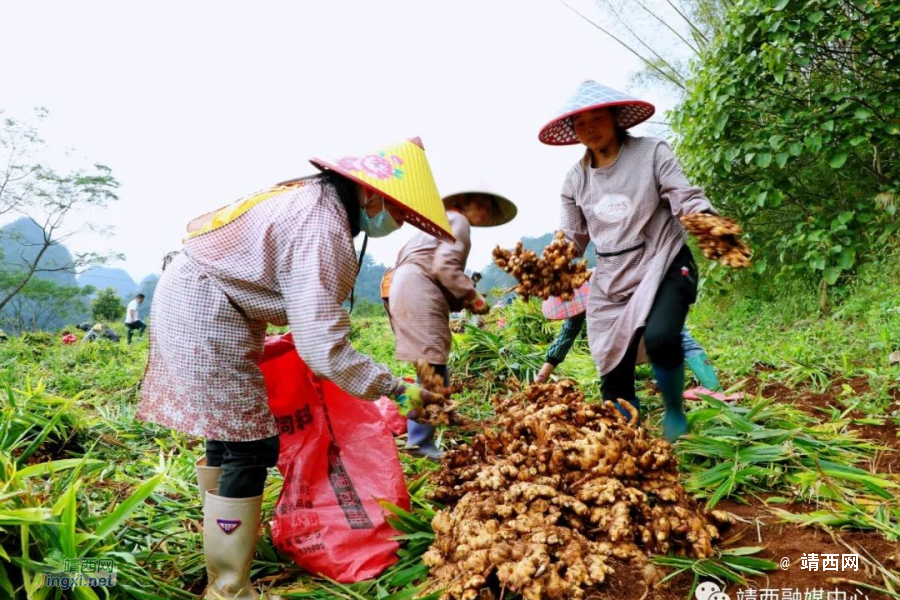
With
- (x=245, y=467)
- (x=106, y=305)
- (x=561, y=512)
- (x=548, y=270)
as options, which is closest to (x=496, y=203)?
(x=548, y=270)

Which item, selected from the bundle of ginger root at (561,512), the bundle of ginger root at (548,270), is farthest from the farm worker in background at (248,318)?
the bundle of ginger root at (548,270)

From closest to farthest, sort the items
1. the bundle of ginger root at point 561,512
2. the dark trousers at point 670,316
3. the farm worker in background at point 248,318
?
the bundle of ginger root at point 561,512 → the farm worker in background at point 248,318 → the dark trousers at point 670,316

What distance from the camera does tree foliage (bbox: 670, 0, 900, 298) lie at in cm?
457

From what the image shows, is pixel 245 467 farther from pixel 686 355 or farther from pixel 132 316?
pixel 132 316

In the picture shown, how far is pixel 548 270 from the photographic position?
2881 mm

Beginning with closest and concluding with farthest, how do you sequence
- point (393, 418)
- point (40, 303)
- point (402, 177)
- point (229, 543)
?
point (229, 543)
point (402, 177)
point (393, 418)
point (40, 303)

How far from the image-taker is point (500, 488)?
1961mm

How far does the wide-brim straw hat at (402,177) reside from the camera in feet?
6.09

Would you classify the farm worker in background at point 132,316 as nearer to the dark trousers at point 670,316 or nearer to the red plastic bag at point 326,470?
the red plastic bag at point 326,470

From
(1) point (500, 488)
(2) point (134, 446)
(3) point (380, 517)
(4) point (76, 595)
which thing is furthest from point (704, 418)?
(2) point (134, 446)

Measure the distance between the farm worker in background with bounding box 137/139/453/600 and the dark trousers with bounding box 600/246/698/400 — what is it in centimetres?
116

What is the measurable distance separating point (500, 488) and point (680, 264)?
136 centimetres

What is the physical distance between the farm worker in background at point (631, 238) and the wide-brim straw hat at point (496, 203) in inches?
27.2

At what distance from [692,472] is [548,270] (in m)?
1.12
